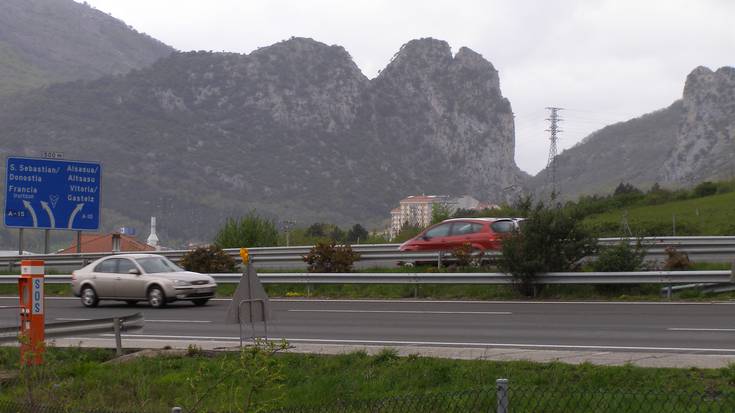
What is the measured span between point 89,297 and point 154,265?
1.88 m

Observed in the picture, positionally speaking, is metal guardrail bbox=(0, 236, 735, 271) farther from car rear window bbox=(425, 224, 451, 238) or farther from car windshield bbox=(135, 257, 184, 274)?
car windshield bbox=(135, 257, 184, 274)

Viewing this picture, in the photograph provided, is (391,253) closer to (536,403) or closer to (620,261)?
(620,261)

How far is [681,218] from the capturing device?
48812mm

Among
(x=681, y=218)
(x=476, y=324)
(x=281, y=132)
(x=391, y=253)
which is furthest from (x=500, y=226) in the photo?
(x=281, y=132)

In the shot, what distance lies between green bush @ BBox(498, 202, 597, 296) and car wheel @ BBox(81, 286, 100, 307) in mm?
9914

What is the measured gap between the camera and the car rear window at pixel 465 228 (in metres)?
28.2

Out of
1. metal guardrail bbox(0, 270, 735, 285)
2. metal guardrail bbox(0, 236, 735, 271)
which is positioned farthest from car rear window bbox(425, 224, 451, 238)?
metal guardrail bbox(0, 270, 735, 285)

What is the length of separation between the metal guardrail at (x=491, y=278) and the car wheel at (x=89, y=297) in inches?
145

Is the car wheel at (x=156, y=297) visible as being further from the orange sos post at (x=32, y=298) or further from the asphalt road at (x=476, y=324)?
the orange sos post at (x=32, y=298)

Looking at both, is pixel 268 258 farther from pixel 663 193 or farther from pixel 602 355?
pixel 663 193

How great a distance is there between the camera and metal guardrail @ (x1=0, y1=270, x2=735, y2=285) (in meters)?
21.1

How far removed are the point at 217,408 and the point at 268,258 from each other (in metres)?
21.0

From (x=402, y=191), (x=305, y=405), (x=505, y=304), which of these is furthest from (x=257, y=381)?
(x=402, y=191)

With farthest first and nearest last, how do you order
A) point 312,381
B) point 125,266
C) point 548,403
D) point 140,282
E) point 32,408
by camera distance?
point 125,266, point 140,282, point 312,381, point 548,403, point 32,408
